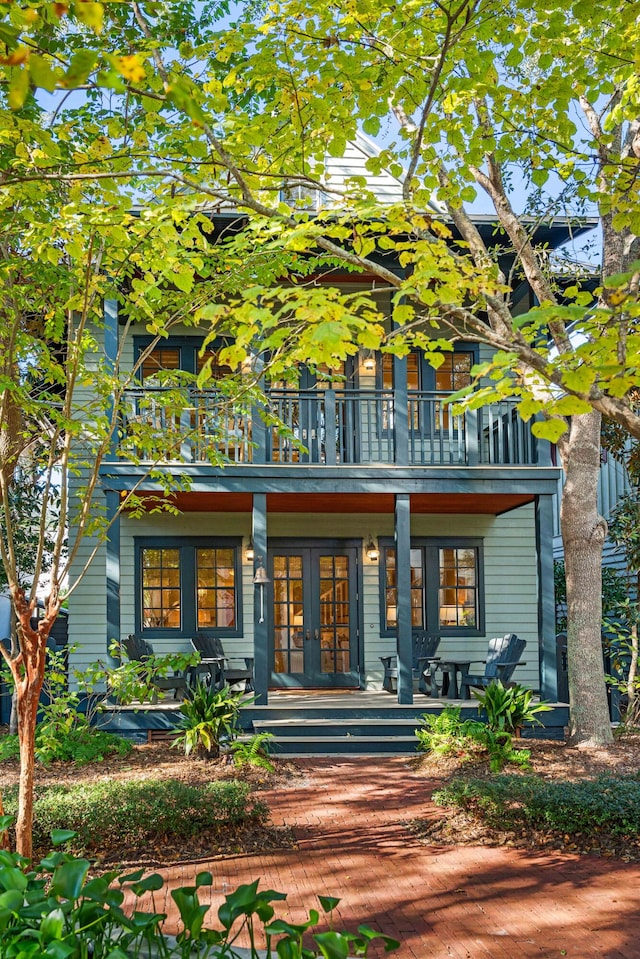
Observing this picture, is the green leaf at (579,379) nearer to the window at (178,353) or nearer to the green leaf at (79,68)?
the green leaf at (79,68)

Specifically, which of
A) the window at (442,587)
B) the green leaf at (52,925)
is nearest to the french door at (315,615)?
the window at (442,587)

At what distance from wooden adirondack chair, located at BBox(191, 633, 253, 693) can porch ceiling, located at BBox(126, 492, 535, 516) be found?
191 cm

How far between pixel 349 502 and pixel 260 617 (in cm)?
236

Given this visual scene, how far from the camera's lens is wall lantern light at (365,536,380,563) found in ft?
43.9

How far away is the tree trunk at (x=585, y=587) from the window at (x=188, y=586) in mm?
5341

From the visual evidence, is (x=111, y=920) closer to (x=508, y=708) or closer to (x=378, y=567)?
(x=508, y=708)

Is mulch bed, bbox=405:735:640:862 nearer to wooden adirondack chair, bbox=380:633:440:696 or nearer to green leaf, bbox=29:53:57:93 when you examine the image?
wooden adirondack chair, bbox=380:633:440:696

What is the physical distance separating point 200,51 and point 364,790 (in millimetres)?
6518

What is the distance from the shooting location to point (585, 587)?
31.9ft

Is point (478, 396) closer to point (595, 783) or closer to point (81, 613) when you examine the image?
point (595, 783)

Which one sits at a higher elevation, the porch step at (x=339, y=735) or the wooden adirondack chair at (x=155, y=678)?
the wooden adirondack chair at (x=155, y=678)

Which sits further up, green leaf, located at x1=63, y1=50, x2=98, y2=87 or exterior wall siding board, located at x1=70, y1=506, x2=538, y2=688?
green leaf, located at x1=63, y1=50, x2=98, y2=87

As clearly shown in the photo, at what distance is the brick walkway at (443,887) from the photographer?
470cm

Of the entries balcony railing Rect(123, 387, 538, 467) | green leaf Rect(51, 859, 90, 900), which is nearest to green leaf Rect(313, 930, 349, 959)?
green leaf Rect(51, 859, 90, 900)
